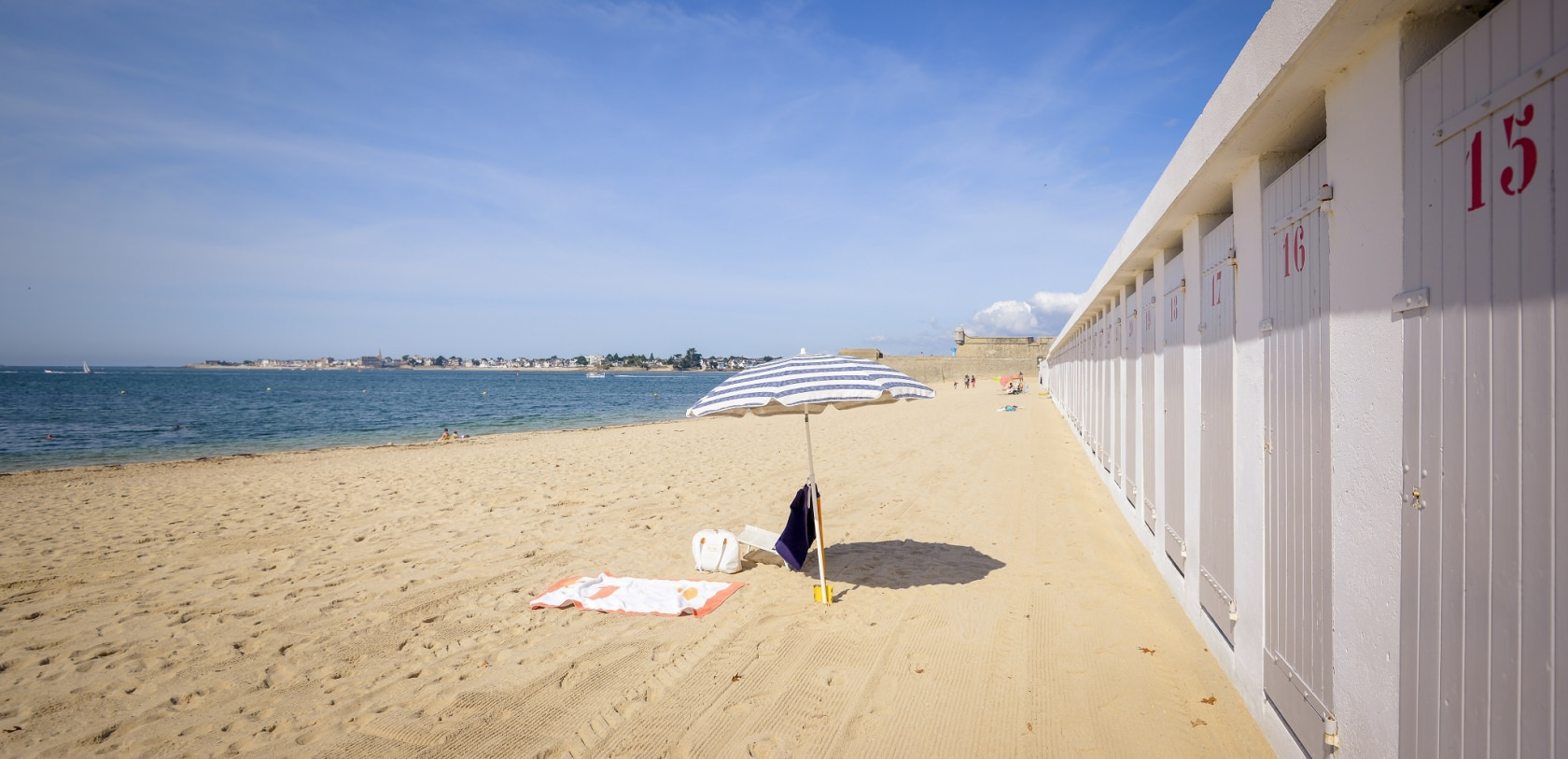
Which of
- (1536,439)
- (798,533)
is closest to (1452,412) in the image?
(1536,439)

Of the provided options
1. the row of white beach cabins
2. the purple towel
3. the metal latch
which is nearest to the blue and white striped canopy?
the purple towel

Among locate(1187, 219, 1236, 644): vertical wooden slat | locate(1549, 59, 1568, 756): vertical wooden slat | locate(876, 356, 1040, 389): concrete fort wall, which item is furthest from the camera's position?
locate(876, 356, 1040, 389): concrete fort wall

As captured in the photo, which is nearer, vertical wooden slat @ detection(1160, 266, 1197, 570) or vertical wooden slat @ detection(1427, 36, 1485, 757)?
vertical wooden slat @ detection(1427, 36, 1485, 757)

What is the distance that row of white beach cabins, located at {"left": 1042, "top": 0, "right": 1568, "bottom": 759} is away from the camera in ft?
5.10

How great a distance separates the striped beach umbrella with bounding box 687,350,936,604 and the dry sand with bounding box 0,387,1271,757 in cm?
124

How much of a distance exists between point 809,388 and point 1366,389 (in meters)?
3.17

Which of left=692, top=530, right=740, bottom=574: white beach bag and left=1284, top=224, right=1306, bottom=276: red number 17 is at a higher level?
left=1284, top=224, right=1306, bottom=276: red number 17

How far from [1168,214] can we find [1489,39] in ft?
10.4

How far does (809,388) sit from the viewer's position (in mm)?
4980

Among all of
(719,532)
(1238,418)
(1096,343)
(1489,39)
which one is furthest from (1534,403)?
(1096,343)

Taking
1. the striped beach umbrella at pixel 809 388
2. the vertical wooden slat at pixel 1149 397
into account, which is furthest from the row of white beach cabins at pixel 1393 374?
the vertical wooden slat at pixel 1149 397

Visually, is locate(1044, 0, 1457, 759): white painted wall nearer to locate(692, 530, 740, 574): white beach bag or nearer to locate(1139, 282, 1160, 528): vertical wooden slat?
locate(1139, 282, 1160, 528): vertical wooden slat

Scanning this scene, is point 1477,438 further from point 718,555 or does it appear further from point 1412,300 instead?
point 718,555

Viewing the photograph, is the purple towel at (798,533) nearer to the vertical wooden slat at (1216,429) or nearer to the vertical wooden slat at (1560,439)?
the vertical wooden slat at (1216,429)
